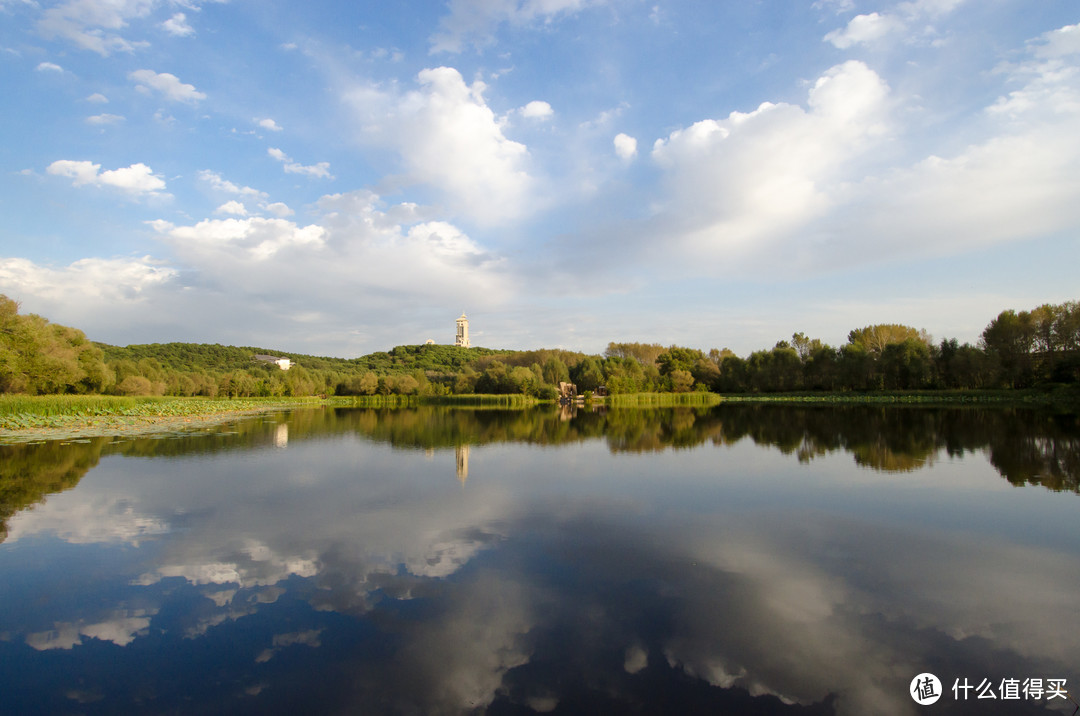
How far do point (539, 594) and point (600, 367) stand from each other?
66.6 meters

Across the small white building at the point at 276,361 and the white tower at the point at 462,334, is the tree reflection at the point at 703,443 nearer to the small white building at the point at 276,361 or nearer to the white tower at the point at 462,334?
the small white building at the point at 276,361

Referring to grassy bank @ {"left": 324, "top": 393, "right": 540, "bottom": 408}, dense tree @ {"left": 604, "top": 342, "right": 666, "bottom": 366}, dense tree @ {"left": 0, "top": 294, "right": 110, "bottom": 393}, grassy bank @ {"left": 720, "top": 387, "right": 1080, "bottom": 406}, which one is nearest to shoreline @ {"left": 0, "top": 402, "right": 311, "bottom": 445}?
dense tree @ {"left": 0, "top": 294, "right": 110, "bottom": 393}

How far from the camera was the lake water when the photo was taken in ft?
10.7

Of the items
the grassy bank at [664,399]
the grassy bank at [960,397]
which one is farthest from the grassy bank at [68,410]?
the grassy bank at [960,397]

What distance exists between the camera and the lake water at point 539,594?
3262 mm

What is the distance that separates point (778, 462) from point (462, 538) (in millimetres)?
8858

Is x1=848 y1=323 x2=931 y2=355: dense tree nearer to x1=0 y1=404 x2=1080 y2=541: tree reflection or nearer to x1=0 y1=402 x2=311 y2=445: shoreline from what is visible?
x1=0 y1=404 x2=1080 y2=541: tree reflection

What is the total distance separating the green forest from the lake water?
27.8 metres

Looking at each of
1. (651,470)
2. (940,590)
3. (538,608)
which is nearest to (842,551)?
(940,590)

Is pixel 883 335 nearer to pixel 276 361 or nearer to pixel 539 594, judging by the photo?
pixel 539 594

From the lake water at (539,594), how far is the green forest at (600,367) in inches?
1094

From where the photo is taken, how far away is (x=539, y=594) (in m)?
4.66

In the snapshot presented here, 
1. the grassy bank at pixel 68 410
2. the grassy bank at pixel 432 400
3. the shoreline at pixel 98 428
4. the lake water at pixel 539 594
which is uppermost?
the grassy bank at pixel 68 410

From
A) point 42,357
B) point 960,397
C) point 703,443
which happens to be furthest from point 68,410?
point 960,397
